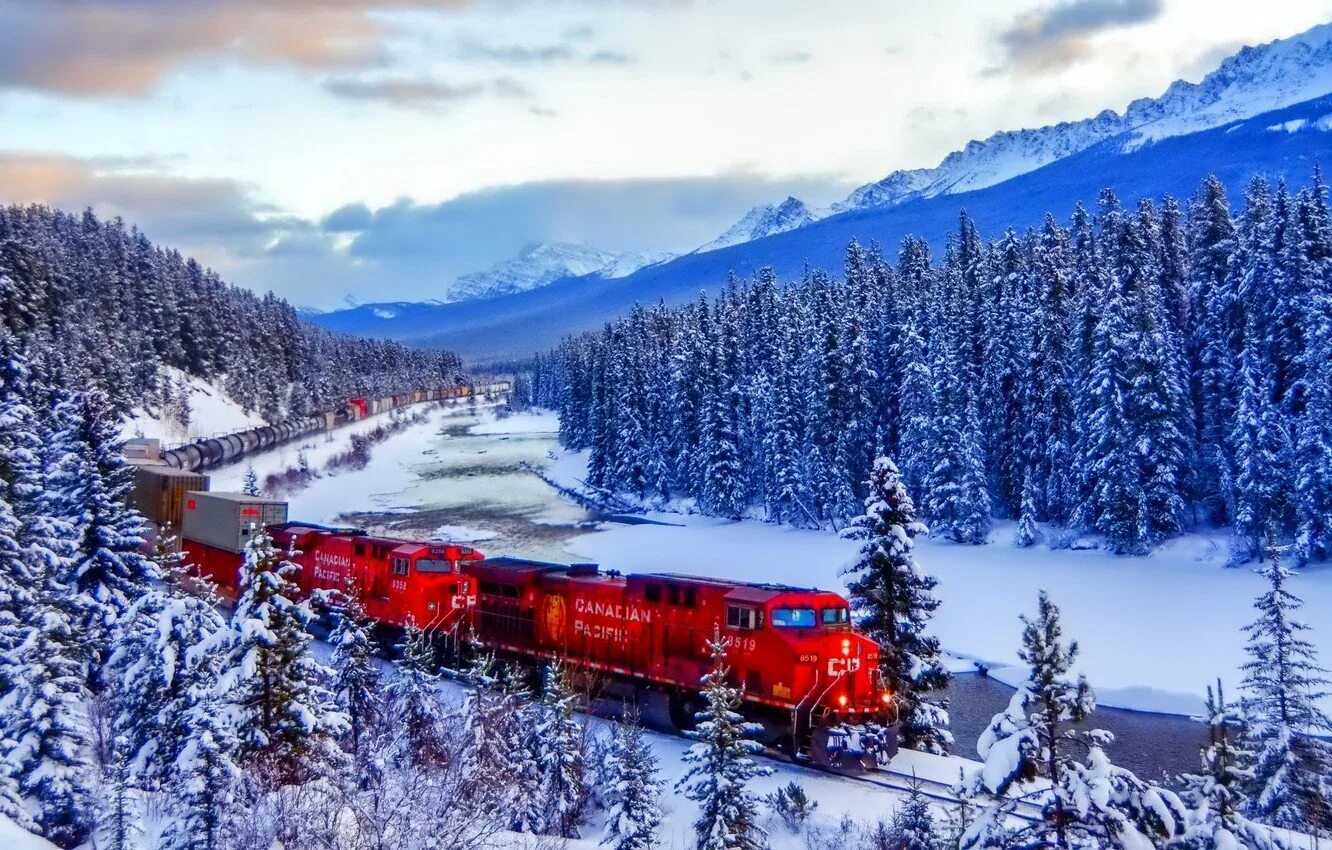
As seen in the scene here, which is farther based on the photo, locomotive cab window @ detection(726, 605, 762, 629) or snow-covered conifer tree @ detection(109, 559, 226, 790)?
locomotive cab window @ detection(726, 605, 762, 629)

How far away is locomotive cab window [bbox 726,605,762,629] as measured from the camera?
24.8m

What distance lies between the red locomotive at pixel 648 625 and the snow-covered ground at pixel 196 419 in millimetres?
68205

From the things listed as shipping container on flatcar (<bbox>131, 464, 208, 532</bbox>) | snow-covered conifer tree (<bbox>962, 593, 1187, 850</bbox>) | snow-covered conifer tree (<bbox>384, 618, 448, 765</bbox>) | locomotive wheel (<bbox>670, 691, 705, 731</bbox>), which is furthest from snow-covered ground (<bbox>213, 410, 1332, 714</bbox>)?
shipping container on flatcar (<bbox>131, 464, 208, 532</bbox>)

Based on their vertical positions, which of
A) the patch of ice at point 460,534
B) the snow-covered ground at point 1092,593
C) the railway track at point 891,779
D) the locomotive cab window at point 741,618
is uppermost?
the locomotive cab window at point 741,618

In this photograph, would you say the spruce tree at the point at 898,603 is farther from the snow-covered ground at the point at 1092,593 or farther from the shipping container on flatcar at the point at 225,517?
the shipping container on flatcar at the point at 225,517

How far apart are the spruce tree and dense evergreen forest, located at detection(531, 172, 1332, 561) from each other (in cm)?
3015

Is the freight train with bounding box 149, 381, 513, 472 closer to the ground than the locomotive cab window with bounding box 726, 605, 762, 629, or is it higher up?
higher up

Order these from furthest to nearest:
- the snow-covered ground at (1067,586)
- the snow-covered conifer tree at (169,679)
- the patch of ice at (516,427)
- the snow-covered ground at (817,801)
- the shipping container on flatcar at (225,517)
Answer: the patch of ice at (516,427) → the shipping container on flatcar at (225,517) → the snow-covered ground at (1067,586) → the snow-covered ground at (817,801) → the snow-covered conifer tree at (169,679)

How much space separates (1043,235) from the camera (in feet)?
223

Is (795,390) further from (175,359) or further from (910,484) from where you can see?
(175,359)

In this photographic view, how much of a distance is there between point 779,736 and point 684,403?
57338mm

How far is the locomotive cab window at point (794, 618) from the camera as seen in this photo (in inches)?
955

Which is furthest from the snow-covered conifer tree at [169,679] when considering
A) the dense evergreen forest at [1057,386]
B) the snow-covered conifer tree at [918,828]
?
the dense evergreen forest at [1057,386]

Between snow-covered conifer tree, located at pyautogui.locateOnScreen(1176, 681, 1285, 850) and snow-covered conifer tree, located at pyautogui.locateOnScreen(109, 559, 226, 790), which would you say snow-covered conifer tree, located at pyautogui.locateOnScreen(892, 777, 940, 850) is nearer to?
snow-covered conifer tree, located at pyautogui.locateOnScreen(1176, 681, 1285, 850)
